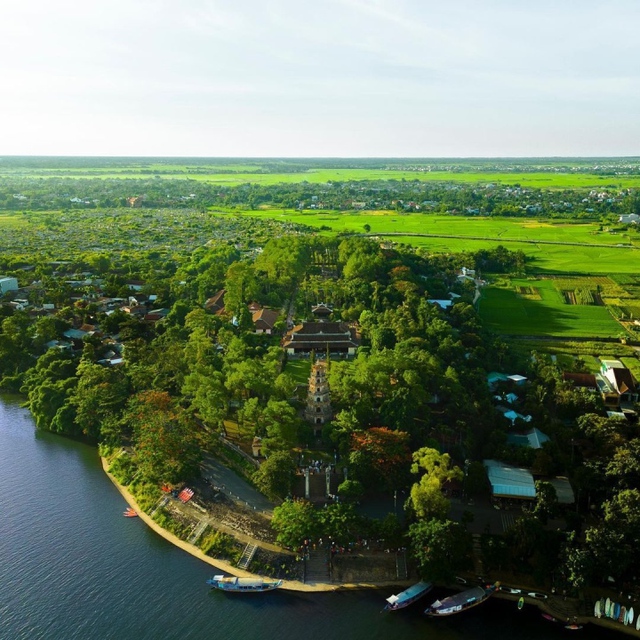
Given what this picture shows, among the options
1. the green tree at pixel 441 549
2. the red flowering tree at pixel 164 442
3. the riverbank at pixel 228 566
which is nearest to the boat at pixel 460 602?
the green tree at pixel 441 549

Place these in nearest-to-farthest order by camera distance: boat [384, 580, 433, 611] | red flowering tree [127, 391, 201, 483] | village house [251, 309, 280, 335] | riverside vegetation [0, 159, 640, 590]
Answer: boat [384, 580, 433, 611], riverside vegetation [0, 159, 640, 590], red flowering tree [127, 391, 201, 483], village house [251, 309, 280, 335]

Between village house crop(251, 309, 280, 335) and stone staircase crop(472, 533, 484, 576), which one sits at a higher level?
village house crop(251, 309, 280, 335)

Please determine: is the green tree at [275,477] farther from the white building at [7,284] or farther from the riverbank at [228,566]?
the white building at [7,284]

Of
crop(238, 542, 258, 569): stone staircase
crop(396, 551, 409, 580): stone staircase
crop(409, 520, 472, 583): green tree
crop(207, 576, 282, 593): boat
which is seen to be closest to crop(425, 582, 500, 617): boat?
crop(409, 520, 472, 583): green tree

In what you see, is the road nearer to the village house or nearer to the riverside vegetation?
the riverside vegetation

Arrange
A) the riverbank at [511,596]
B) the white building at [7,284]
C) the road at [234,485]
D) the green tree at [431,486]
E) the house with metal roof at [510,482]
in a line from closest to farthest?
the riverbank at [511,596] → the green tree at [431,486] → the house with metal roof at [510,482] → the road at [234,485] → the white building at [7,284]

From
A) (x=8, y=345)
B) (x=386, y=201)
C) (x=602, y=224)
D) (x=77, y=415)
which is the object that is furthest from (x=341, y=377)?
(x=386, y=201)

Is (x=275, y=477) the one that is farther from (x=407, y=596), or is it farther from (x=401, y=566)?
(x=407, y=596)
